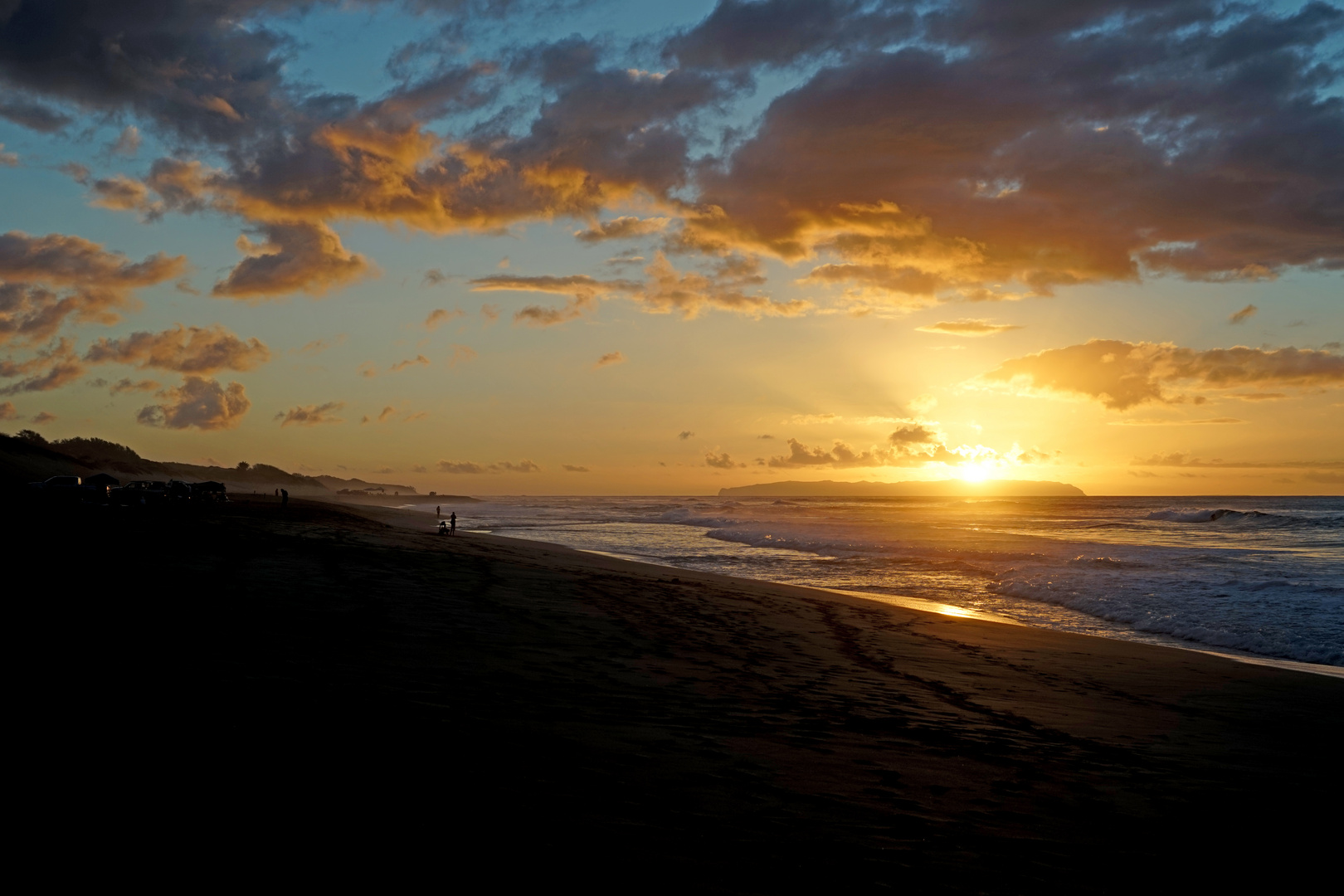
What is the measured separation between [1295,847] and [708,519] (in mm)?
71914

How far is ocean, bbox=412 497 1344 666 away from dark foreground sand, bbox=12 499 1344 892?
642 cm

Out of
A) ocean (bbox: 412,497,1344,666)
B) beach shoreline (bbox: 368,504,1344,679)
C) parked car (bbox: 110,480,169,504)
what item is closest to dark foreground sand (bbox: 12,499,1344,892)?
beach shoreline (bbox: 368,504,1344,679)

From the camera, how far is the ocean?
18.6m

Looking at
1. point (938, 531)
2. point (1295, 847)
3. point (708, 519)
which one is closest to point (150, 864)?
point (1295, 847)

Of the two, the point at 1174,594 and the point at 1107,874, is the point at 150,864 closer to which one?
the point at 1107,874

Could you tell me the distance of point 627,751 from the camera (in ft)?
19.6

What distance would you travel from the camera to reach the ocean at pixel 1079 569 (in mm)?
18625

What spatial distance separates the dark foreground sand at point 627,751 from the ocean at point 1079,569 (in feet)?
21.1

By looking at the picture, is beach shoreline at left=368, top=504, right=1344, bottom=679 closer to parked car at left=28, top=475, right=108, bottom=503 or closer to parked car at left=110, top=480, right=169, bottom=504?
parked car at left=110, top=480, right=169, bottom=504

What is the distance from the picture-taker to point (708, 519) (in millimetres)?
77125

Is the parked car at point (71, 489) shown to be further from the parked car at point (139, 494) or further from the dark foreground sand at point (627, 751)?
the dark foreground sand at point (627, 751)

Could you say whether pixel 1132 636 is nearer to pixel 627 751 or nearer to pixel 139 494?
pixel 627 751

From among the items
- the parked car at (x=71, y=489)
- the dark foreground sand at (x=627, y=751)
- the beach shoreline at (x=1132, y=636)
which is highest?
the parked car at (x=71, y=489)

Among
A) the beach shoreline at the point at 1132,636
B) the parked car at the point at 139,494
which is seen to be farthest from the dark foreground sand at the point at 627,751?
the parked car at the point at 139,494
